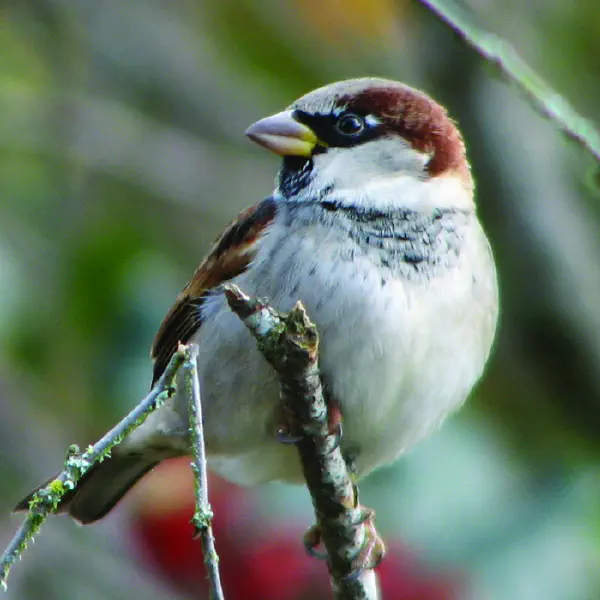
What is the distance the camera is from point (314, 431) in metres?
2.42

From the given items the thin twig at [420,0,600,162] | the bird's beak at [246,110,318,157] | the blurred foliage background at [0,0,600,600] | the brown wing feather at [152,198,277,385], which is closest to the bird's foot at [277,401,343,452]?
the brown wing feather at [152,198,277,385]

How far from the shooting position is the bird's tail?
3365 mm

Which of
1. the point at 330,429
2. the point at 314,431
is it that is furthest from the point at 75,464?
the point at 330,429

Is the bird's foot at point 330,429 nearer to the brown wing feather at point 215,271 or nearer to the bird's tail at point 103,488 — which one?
the brown wing feather at point 215,271

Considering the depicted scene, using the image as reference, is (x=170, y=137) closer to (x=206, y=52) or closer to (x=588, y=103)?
(x=206, y=52)

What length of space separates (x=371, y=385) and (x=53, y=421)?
1478 millimetres

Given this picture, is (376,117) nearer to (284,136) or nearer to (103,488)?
(284,136)

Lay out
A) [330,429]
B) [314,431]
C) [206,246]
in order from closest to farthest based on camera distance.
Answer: [314,431] → [330,429] → [206,246]

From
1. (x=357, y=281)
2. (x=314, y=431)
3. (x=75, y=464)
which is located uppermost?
(x=357, y=281)

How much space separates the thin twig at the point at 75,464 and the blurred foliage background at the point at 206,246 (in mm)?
1007

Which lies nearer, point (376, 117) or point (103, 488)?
point (376, 117)

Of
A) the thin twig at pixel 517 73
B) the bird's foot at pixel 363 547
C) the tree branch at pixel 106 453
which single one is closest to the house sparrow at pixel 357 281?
the bird's foot at pixel 363 547

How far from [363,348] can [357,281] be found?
5.1 inches

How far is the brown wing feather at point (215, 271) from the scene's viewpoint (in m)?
2.94
